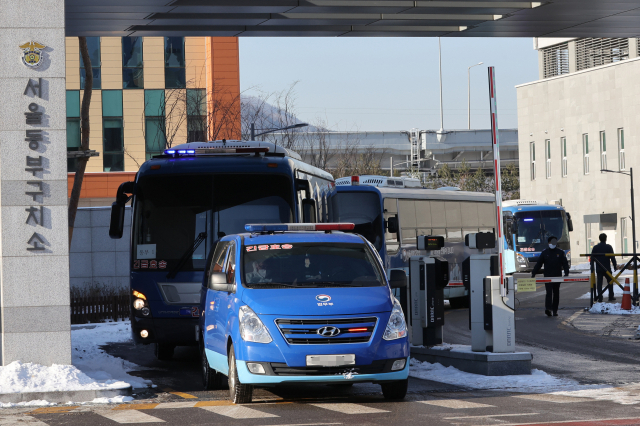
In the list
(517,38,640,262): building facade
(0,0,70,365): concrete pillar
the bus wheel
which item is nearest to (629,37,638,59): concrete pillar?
(517,38,640,262): building facade

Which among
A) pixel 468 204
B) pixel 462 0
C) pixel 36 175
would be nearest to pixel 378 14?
pixel 462 0

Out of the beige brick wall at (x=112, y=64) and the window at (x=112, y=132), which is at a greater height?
the beige brick wall at (x=112, y=64)

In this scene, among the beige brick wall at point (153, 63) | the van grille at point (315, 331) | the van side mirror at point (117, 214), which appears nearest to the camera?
the van grille at point (315, 331)

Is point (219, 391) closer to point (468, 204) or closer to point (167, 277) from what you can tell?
point (167, 277)

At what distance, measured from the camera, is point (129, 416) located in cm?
1008

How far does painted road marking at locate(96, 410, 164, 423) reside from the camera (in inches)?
383

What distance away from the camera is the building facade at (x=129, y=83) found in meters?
47.9

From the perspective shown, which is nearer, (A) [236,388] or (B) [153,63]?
(A) [236,388]

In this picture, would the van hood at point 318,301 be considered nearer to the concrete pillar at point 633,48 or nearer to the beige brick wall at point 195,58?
the beige brick wall at point 195,58

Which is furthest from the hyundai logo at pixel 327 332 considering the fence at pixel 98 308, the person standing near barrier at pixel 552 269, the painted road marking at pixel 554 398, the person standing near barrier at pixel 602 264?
the person standing near barrier at pixel 602 264

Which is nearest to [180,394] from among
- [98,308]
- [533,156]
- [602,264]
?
[98,308]

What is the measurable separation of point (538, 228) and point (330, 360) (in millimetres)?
34528

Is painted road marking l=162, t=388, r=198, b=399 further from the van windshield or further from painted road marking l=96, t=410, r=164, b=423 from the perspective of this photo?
the van windshield

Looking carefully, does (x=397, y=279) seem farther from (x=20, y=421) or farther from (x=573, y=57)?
(x=573, y=57)
